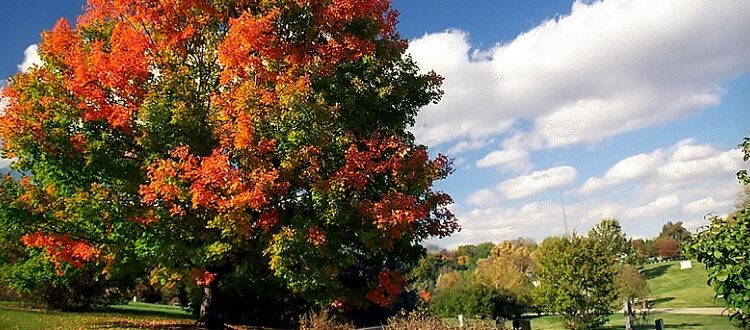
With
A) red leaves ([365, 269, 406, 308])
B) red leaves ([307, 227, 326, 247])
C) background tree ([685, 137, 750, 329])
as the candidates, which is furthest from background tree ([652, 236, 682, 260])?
background tree ([685, 137, 750, 329])

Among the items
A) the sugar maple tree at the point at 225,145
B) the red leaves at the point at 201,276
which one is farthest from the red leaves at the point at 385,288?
the red leaves at the point at 201,276

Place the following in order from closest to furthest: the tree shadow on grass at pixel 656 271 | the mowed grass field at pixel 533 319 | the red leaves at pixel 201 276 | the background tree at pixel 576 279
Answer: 1. the red leaves at pixel 201 276
2. the mowed grass field at pixel 533 319
3. the background tree at pixel 576 279
4. the tree shadow on grass at pixel 656 271

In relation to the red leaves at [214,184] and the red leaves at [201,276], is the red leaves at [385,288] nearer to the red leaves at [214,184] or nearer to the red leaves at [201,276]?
the red leaves at [214,184]

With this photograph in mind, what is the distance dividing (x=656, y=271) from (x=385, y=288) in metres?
89.1

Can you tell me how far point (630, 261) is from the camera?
62.3 m

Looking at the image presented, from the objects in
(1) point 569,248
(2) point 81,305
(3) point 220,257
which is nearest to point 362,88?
(3) point 220,257

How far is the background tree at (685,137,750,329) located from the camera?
654 centimetres

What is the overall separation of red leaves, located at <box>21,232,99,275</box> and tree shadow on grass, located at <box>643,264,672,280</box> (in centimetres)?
8756

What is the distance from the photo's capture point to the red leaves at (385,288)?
16.7 m

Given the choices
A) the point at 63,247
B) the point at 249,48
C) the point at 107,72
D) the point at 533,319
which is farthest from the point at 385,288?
the point at 533,319

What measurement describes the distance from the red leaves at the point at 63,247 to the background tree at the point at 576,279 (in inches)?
853

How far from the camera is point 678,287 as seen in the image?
74.6m

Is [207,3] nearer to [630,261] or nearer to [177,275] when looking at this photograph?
[177,275]

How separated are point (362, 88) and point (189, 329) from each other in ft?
30.9
